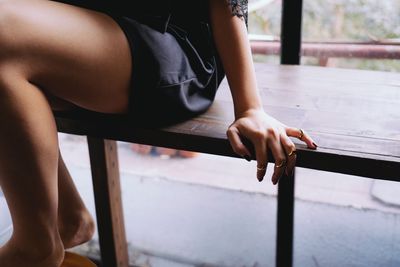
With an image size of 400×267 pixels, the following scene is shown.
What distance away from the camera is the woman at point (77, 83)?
0.69 metres

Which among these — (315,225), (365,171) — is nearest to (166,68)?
(365,171)

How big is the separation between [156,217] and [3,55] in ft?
3.63

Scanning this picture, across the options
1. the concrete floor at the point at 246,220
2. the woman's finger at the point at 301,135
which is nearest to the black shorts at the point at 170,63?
the woman's finger at the point at 301,135

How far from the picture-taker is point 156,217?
168 centimetres

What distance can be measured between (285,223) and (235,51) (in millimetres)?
624

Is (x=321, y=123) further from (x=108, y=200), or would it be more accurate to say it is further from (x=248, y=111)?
(x=108, y=200)

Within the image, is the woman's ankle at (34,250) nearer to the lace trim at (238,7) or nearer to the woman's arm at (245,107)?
the woman's arm at (245,107)

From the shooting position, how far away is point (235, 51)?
2.78 feet

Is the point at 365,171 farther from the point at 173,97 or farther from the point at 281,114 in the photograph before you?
the point at 173,97

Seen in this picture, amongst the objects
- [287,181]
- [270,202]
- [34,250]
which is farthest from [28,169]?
[270,202]

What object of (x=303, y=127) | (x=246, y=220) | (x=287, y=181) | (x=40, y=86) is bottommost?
(x=246, y=220)

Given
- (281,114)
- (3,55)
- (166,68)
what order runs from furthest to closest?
1. (281,114)
2. (166,68)
3. (3,55)

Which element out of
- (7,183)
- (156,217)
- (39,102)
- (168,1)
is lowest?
(156,217)

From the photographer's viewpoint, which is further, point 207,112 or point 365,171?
point 207,112
